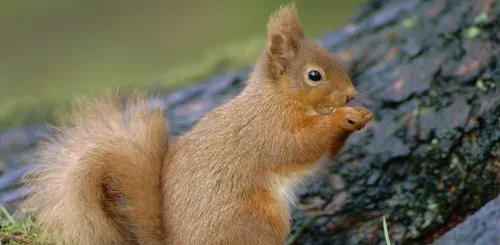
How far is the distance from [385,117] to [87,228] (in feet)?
4.51

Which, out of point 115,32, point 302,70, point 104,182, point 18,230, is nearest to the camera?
point 104,182

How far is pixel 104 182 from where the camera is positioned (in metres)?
2.64

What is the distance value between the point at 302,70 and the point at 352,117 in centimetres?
24

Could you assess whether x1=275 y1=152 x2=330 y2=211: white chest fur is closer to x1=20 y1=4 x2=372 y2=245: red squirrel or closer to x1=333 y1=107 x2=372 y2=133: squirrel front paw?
x1=20 y1=4 x2=372 y2=245: red squirrel

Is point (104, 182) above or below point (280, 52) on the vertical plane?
below

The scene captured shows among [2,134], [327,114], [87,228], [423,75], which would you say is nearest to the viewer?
[87,228]

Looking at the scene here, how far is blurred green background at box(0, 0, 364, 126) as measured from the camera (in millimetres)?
7484

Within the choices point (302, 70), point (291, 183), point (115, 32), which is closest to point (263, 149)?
point (291, 183)

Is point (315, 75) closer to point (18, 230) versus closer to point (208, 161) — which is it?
point (208, 161)

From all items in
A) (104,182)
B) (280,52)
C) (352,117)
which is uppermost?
(280,52)

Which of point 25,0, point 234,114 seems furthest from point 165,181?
point 25,0

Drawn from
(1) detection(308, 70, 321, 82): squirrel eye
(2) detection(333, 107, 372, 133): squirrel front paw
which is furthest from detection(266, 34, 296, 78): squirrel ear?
(2) detection(333, 107, 372, 133): squirrel front paw

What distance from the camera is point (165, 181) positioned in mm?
2705

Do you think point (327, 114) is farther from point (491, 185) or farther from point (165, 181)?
point (491, 185)
